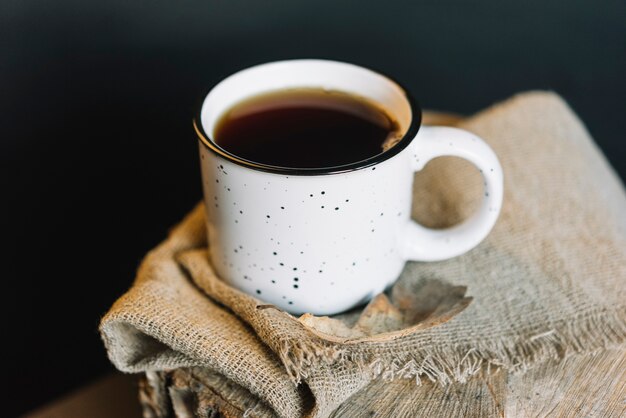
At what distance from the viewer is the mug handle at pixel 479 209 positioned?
64cm

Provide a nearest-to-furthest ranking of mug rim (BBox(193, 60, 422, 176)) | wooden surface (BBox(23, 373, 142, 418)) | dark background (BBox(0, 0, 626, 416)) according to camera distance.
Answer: mug rim (BBox(193, 60, 422, 176)) < dark background (BBox(0, 0, 626, 416)) < wooden surface (BBox(23, 373, 142, 418))

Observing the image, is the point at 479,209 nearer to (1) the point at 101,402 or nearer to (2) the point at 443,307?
(2) the point at 443,307

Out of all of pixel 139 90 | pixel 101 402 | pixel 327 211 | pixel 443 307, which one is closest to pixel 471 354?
pixel 443 307

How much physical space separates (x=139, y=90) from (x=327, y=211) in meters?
0.46

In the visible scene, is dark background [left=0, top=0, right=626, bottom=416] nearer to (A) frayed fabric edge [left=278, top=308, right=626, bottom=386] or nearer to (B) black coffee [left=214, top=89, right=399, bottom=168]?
(B) black coffee [left=214, top=89, right=399, bottom=168]

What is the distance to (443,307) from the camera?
665mm

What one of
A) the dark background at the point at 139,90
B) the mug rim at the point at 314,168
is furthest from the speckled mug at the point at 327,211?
the dark background at the point at 139,90

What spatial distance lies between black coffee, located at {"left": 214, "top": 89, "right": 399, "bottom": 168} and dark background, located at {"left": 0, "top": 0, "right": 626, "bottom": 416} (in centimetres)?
27

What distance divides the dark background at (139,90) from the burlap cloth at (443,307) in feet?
0.78

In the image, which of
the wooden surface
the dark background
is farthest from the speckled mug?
the wooden surface

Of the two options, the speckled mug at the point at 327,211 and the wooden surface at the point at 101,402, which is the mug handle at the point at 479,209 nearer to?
the speckled mug at the point at 327,211

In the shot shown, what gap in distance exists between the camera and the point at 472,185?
809 millimetres

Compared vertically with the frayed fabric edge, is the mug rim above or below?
above

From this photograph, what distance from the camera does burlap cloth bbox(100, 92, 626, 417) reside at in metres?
0.60
